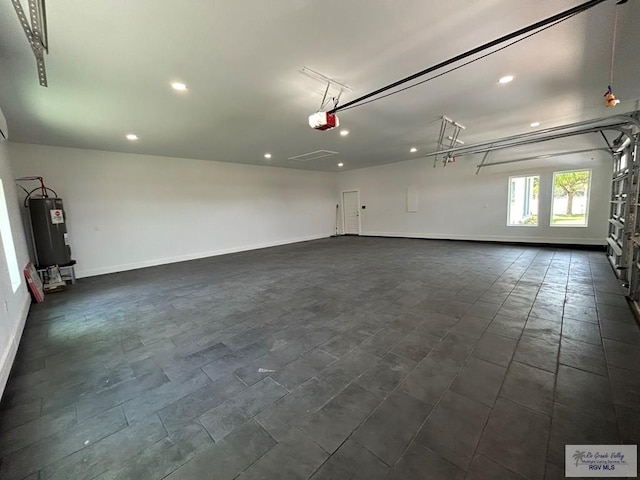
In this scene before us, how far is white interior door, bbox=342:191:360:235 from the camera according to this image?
10914 mm

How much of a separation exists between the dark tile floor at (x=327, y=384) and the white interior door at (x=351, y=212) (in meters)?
7.13

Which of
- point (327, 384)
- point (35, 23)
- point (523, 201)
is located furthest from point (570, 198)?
point (35, 23)

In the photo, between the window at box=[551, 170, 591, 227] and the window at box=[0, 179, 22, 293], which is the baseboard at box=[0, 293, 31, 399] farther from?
the window at box=[551, 170, 591, 227]

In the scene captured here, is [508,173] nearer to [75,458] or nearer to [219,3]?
[219,3]

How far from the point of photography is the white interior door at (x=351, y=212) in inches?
430

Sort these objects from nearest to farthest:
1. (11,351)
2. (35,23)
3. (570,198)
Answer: (35,23) → (11,351) → (570,198)

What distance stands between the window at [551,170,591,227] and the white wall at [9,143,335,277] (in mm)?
7785

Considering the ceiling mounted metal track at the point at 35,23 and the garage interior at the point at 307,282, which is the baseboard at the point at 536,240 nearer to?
the garage interior at the point at 307,282

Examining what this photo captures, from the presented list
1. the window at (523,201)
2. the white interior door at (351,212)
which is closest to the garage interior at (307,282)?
the window at (523,201)

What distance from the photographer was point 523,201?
24.6 feet

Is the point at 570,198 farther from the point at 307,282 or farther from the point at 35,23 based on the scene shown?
the point at 35,23

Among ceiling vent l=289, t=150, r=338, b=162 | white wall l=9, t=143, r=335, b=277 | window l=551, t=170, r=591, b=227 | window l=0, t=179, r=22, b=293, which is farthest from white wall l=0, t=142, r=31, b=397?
window l=551, t=170, r=591, b=227

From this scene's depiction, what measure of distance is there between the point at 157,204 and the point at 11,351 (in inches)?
189

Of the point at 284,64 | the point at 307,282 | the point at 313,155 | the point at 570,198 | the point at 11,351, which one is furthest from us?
the point at 313,155
